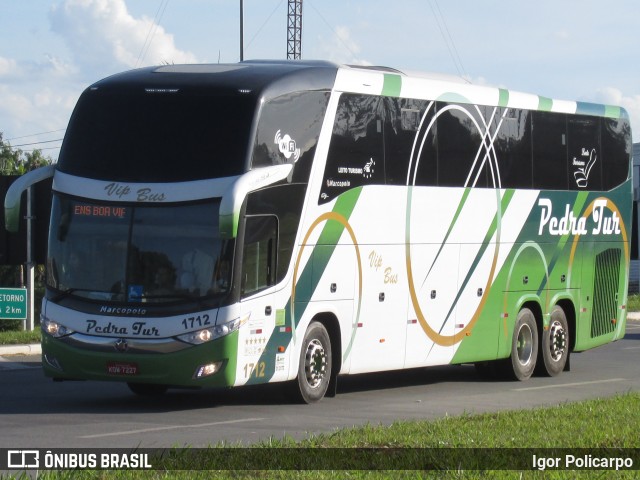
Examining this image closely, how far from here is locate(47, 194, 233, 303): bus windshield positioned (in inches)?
598

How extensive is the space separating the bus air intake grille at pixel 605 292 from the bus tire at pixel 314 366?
7342 millimetres

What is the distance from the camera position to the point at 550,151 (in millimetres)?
21516

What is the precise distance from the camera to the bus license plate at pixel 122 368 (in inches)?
597

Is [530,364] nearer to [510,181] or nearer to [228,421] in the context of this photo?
[510,181]

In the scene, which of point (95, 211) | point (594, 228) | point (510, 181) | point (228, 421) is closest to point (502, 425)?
point (228, 421)

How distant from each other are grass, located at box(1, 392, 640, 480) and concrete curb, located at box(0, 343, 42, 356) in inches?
502

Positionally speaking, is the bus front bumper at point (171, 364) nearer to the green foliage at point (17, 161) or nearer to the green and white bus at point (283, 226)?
the green and white bus at point (283, 226)

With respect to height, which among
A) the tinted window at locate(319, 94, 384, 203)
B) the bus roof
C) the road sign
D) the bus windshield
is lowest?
the road sign

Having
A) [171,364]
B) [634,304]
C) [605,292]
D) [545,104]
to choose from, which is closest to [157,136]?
[171,364]

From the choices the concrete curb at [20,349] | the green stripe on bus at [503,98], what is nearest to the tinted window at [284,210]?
the green stripe on bus at [503,98]

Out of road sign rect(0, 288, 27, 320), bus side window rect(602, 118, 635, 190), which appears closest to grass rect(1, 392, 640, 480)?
bus side window rect(602, 118, 635, 190)

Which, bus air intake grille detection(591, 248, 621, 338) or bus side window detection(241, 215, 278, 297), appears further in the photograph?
bus air intake grille detection(591, 248, 621, 338)

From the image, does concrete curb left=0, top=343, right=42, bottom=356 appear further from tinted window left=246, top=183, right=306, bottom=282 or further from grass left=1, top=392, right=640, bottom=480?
grass left=1, top=392, right=640, bottom=480

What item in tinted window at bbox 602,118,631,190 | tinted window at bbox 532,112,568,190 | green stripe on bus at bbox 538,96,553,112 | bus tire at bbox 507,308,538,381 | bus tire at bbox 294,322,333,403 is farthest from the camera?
tinted window at bbox 602,118,631,190
